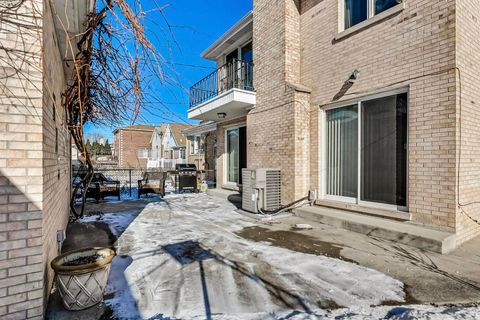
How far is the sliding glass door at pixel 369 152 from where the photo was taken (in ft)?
17.2

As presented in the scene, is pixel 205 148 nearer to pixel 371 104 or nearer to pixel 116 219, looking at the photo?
pixel 116 219

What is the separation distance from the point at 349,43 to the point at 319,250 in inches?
184

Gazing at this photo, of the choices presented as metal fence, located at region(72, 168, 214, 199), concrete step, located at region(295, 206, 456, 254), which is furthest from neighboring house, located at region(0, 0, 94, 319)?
metal fence, located at region(72, 168, 214, 199)

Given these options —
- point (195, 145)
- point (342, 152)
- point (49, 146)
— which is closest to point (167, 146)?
point (195, 145)

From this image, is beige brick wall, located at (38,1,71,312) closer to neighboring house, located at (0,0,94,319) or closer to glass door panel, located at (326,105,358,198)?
neighboring house, located at (0,0,94,319)

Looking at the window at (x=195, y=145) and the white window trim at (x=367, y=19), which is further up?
the white window trim at (x=367, y=19)

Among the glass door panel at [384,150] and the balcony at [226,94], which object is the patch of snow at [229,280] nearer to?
the glass door panel at [384,150]

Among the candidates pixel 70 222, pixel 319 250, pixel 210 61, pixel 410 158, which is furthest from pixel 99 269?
pixel 210 61

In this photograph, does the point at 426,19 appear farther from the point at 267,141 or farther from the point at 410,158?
the point at 267,141

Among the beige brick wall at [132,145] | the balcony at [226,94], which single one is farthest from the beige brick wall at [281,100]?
the beige brick wall at [132,145]

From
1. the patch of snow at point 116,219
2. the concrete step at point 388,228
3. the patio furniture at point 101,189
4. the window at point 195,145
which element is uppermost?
the window at point 195,145

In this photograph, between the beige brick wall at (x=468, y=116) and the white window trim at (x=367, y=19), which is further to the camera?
the white window trim at (x=367, y=19)

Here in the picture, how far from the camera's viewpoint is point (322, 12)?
682cm

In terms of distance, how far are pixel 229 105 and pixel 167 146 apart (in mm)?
27704
